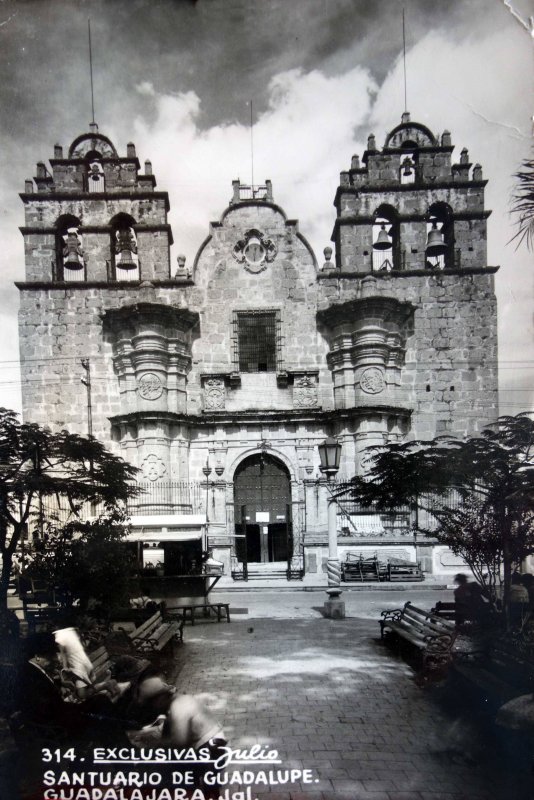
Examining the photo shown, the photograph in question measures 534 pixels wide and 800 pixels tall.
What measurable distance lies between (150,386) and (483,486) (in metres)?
13.0

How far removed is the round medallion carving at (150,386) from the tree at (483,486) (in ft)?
35.4

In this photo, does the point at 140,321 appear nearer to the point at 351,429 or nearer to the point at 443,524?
the point at 351,429

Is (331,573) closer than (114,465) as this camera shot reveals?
No

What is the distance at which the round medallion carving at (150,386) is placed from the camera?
17609 mm

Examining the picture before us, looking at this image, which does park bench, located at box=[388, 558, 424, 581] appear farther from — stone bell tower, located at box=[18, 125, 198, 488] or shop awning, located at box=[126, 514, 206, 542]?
stone bell tower, located at box=[18, 125, 198, 488]

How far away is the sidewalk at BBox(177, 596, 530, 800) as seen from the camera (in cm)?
432

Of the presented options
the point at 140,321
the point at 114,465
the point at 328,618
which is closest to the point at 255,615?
the point at 328,618

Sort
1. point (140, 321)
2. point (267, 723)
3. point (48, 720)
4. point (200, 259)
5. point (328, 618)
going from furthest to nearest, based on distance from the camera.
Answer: point (200, 259) → point (140, 321) → point (328, 618) → point (267, 723) → point (48, 720)

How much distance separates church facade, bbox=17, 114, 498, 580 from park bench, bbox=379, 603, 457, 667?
8.52 metres

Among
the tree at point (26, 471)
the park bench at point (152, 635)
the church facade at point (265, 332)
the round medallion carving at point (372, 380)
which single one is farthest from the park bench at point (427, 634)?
the round medallion carving at point (372, 380)

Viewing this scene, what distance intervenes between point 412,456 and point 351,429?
34.6 ft

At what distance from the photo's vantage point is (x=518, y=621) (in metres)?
6.91

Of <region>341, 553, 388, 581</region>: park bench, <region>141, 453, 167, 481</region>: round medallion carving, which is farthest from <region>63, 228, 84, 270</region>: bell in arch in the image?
<region>341, 553, 388, 581</region>: park bench

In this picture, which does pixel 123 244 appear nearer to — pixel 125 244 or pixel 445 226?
pixel 125 244
